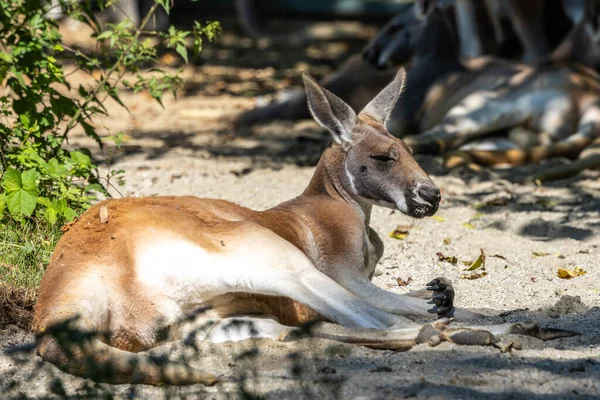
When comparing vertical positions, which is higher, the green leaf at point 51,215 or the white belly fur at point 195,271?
the green leaf at point 51,215

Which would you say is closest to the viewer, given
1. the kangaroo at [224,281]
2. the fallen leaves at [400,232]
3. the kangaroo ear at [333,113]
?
the kangaroo at [224,281]

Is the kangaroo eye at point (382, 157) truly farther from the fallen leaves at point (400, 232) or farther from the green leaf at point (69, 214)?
the fallen leaves at point (400, 232)

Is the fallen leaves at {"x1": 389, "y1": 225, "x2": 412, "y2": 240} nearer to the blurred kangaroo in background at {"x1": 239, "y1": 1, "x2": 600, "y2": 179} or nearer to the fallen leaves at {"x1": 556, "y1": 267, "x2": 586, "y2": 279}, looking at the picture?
the fallen leaves at {"x1": 556, "y1": 267, "x2": 586, "y2": 279}

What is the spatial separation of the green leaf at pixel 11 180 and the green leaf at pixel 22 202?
2 cm

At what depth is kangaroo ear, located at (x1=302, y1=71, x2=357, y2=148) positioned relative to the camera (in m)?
4.59

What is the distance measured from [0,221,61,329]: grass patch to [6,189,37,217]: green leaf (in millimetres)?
197

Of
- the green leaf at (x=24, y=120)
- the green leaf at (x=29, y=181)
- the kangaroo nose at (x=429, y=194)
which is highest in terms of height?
the green leaf at (x=24, y=120)

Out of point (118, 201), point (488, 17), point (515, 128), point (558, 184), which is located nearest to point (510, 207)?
point (558, 184)

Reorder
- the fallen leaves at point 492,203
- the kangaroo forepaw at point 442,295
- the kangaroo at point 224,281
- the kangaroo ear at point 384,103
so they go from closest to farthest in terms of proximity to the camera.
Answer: the kangaroo at point 224,281, the kangaroo forepaw at point 442,295, the kangaroo ear at point 384,103, the fallen leaves at point 492,203

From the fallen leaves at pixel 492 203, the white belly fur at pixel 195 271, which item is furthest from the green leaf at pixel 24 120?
the fallen leaves at pixel 492 203

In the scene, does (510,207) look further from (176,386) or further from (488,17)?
(488,17)

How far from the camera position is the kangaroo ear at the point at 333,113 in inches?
181

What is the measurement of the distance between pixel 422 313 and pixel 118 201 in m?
1.35

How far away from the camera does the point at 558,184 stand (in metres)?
7.52
